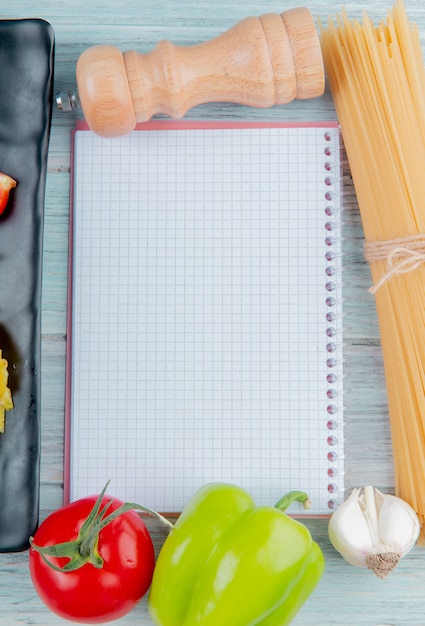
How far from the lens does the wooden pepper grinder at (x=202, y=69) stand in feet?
2.05

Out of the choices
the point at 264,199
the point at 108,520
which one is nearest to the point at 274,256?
the point at 264,199

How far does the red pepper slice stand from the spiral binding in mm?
323

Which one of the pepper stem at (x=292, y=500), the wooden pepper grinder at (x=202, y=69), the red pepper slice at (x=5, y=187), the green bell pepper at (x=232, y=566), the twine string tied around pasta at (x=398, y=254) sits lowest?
the green bell pepper at (x=232, y=566)

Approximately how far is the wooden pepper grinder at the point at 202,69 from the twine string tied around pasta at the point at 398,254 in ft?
0.57

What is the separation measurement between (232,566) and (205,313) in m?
0.25

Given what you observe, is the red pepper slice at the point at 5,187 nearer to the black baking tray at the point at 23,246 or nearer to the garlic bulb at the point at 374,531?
the black baking tray at the point at 23,246

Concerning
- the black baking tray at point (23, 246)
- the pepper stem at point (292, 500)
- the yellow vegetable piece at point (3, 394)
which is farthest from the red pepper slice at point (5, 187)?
the pepper stem at point (292, 500)

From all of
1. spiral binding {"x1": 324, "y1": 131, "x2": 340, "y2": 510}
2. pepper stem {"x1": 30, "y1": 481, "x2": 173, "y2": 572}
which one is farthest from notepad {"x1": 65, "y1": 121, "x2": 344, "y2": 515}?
pepper stem {"x1": 30, "y1": 481, "x2": 173, "y2": 572}

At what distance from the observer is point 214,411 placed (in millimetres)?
684

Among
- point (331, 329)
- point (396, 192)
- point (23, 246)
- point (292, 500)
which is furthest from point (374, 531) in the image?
point (23, 246)

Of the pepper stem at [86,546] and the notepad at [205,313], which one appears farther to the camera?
the notepad at [205,313]

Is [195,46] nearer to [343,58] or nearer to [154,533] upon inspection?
[343,58]

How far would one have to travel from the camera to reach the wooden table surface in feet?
2.21

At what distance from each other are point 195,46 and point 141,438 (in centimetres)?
40
